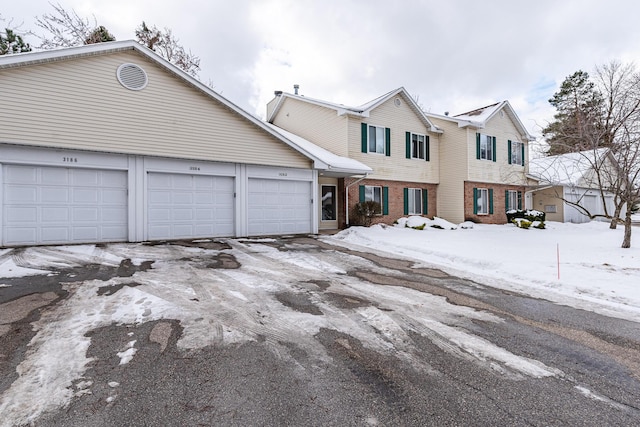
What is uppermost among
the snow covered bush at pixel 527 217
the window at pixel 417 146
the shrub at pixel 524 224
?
the window at pixel 417 146

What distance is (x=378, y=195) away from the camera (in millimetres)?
16719

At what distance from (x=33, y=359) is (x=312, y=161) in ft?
36.8

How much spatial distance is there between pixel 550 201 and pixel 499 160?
6050mm

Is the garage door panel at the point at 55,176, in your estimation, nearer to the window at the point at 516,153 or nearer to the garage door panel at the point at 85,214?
the garage door panel at the point at 85,214

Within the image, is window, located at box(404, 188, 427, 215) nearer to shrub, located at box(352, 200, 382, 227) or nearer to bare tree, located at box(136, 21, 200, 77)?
shrub, located at box(352, 200, 382, 227)

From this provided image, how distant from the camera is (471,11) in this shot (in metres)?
13.5

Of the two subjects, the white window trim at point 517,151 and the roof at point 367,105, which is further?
the white window trim at point 517,151

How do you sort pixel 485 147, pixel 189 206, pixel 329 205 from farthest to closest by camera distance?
1. pixel 485 147
2. pixel 329 205
3. pixel 189 206

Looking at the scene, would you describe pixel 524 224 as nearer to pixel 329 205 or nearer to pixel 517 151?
pixel 517 151

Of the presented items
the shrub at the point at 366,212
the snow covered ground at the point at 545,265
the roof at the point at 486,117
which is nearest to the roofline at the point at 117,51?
the shrub at the point at 366,212

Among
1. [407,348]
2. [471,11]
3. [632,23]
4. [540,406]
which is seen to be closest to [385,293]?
[407,348]

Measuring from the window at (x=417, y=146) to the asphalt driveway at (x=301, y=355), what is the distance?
13013mm

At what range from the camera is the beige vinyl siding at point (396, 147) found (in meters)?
15.9

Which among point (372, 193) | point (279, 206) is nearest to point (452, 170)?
point (372, 193)
